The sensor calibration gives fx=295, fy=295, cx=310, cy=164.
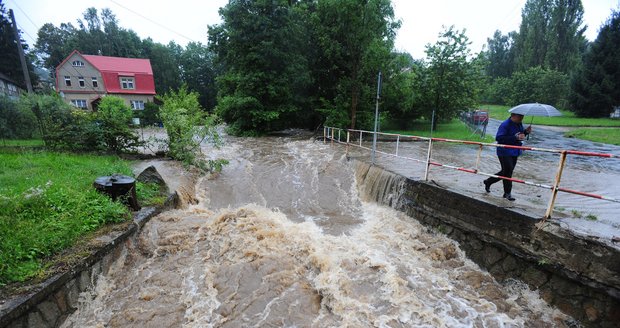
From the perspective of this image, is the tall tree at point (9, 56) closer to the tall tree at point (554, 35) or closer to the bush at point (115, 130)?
the bush at point (115, 130)

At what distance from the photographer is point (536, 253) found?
4.38m

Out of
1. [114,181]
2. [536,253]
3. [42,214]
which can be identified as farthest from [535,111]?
[42,214]

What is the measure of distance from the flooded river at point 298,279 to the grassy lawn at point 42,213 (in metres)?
0.78

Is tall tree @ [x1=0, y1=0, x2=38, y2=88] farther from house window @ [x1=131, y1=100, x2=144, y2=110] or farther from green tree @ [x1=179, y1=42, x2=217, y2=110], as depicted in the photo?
green tree @ [x1=179, y1=42, x2=217, y2=110]

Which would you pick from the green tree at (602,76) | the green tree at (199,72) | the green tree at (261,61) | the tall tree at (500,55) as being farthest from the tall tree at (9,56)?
the tall tree at (500,55)

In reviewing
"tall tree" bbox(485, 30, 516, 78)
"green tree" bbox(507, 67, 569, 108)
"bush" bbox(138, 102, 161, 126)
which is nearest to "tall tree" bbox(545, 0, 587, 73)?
"green tree" bbox(507, 67, 569, 108)

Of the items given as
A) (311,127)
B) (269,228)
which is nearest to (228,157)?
(269,228)

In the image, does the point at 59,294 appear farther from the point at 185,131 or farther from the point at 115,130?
the point at 115,130

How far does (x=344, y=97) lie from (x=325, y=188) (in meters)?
11.0

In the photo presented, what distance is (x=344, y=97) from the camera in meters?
19.3

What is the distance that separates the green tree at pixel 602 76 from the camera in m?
30.0

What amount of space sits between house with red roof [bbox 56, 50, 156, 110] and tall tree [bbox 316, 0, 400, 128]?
30357 mm

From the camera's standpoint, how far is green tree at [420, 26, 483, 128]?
19.6 metres

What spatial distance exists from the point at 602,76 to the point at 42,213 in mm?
44188
